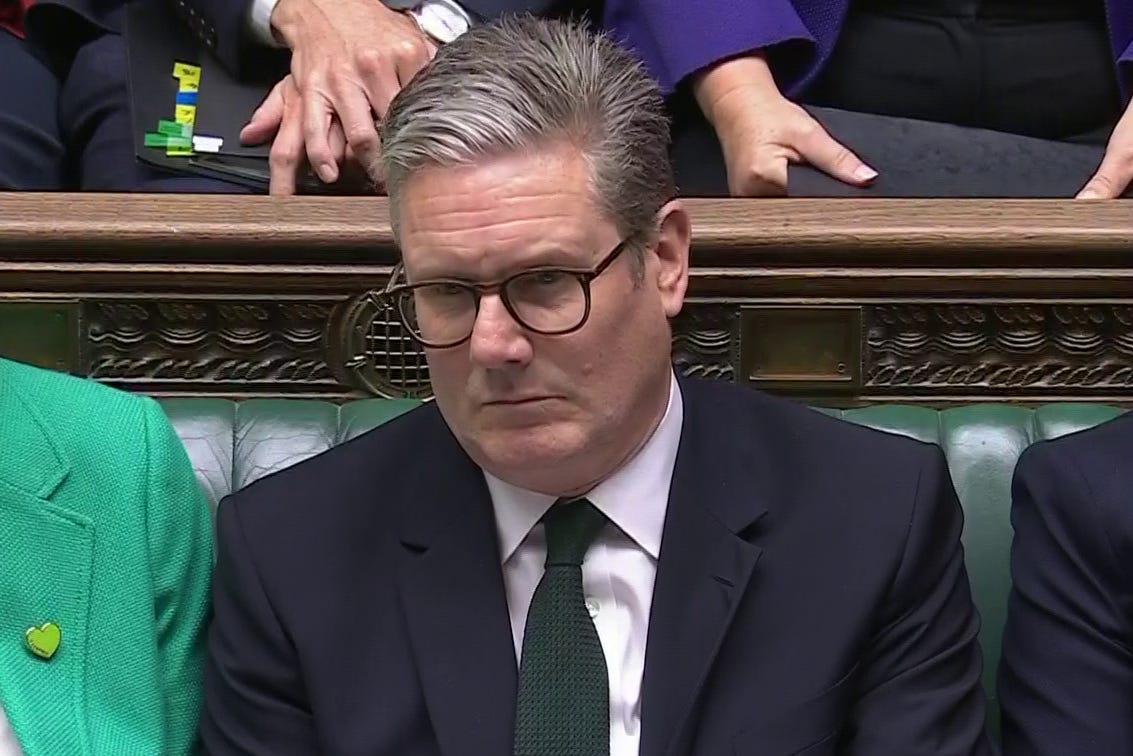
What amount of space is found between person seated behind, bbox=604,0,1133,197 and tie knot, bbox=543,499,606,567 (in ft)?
1.72

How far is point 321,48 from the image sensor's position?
1371 mm

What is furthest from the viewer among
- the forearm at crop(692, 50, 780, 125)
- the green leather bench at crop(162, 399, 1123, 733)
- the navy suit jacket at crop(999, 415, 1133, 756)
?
the forearm at crop(692, 50, 780, 125)

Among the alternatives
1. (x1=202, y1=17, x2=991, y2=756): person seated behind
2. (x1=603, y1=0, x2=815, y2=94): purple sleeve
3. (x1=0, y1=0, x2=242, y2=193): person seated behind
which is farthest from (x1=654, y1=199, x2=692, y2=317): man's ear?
(x1=0, y1=0, x2=242, y2=193): person seated behind

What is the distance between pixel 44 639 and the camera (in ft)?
3.27

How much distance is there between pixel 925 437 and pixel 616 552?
0.34 meters

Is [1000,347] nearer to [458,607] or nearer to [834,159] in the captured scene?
[834,159]

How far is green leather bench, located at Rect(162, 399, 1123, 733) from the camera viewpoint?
1188mm

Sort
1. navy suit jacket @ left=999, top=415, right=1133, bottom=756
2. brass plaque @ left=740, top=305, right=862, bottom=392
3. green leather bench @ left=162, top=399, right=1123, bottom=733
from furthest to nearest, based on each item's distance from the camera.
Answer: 1. brass plaque @ left=740, top=305, right=862, bottom=392
2. green leather bench @ left=162, top=399, right=1123, bottom=733
3. navy suit jacket @ left=999, top=415, right=1133, bottom=756

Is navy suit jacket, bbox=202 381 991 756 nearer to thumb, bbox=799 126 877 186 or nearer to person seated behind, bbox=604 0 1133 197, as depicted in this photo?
thumb, bbox=799 126 877 186

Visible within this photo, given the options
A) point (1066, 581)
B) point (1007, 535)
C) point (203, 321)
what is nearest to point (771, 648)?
point (1066, 581)

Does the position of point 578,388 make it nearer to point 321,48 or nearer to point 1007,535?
point 1007,535

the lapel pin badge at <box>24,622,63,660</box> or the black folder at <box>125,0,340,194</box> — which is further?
the black folder at <box>125,0,340,194</box>

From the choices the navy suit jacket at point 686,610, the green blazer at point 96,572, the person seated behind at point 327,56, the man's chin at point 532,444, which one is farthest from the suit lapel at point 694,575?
the person seated behind at point 327,56

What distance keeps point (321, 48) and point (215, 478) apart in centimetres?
42
